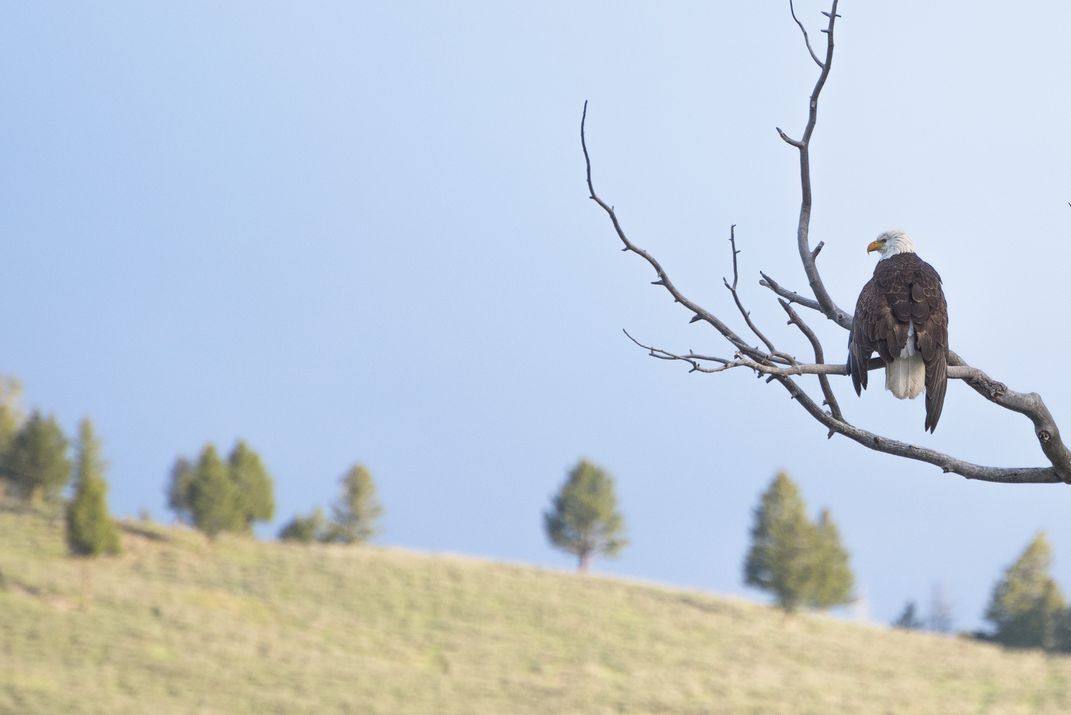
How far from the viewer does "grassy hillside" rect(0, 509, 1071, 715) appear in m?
35.0

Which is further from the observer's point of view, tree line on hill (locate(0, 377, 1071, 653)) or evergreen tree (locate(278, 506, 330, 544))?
evergreen tree (locate(278, 506, 330, 544))

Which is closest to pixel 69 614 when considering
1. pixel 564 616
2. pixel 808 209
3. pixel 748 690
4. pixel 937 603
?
pixel 564 616

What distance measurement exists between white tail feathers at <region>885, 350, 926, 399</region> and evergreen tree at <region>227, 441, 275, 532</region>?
5276 cm

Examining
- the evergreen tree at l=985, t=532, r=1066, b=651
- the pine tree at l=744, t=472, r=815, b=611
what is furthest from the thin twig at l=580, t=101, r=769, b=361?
the evergreen tree at l=985, t=532, r=1066, b=651

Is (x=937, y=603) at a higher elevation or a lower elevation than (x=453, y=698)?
higher

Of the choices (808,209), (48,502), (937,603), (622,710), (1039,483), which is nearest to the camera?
(1039,483)

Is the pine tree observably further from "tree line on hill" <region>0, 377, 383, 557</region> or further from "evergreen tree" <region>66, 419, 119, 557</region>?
"evergreen tree" <region>66, 419, 119, 557</region>

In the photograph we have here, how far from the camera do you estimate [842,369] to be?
5.38m

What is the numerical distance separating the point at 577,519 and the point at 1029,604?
20769 millimetres

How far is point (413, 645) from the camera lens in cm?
4172

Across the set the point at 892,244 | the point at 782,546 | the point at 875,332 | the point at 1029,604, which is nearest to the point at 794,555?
the point at 782,546

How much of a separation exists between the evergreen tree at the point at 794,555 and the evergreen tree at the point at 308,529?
70.5 ft

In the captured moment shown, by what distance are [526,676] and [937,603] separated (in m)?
40.8

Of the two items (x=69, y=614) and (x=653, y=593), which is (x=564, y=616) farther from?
(x=69, y=614)
